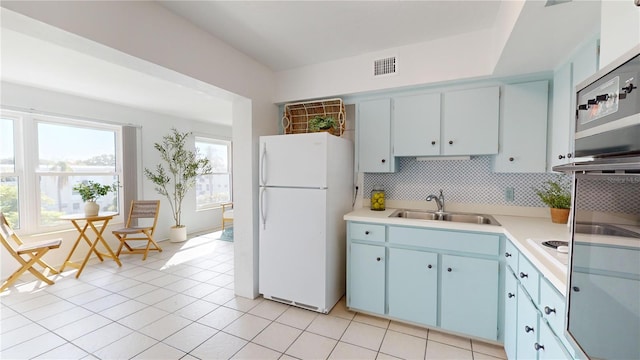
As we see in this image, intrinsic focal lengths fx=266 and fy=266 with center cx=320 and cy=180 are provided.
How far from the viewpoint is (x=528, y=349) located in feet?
Result: 4.48

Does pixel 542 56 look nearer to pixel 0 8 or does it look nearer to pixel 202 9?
pixel 202 9

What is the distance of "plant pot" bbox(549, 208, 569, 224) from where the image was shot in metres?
1.96

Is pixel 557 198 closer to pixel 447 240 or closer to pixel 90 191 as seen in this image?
pixel 447 240

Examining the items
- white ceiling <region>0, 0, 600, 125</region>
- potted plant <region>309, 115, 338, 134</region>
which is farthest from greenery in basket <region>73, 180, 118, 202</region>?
potted plant <region>309, 115, 338, 134</region>

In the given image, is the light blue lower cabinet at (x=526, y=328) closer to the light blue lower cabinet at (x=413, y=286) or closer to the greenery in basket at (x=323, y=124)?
the light blue lower cabinet at (x=413, y=286)

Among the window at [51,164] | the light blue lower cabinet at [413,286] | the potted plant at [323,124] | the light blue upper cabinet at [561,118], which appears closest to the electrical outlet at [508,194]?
the light blue upper cabinet at [561,118]

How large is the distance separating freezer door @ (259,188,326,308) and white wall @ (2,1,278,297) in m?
0.19

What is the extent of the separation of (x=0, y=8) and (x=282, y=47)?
1.74 m

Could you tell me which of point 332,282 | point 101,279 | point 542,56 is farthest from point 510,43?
point 101,279

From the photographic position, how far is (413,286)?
2.20 metres

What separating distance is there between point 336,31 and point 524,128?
1721mm

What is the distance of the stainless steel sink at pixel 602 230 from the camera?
22.8 inches

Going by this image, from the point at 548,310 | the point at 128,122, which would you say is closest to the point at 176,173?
the point at 128,122

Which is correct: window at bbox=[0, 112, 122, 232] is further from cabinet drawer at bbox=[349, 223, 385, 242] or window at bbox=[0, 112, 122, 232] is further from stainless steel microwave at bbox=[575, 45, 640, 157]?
Answer: stainless steel microwave at bbox=[575, 45, 640, 157]
